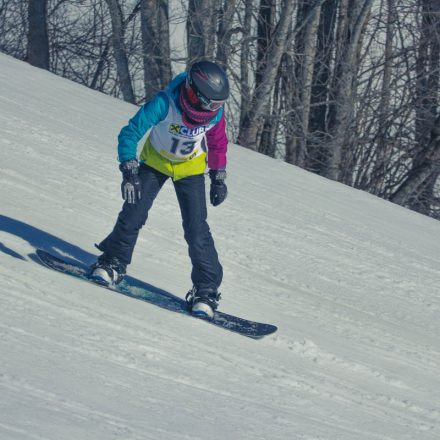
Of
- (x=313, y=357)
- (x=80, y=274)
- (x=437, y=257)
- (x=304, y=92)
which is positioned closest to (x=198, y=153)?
(x=80, y=274)

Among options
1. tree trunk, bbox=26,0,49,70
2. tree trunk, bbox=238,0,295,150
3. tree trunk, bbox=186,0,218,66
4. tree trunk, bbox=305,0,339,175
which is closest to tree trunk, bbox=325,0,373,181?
tree trunk, bbox=305,0,339,175

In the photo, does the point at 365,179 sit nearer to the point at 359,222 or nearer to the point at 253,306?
the point at 359,222

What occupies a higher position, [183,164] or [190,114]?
[190,114]

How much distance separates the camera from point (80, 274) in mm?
6594

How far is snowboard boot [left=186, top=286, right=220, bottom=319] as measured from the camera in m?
6.53

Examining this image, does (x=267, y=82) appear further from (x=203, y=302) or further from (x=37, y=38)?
(x=203, y=302)

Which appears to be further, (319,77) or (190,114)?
(319,77)

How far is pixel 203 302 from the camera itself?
6.55 metres

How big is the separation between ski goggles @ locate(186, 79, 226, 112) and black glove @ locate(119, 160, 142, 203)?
0.52 metres

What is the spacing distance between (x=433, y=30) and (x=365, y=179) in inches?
151

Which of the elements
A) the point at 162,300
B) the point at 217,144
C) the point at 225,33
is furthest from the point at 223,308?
the point at 225,33

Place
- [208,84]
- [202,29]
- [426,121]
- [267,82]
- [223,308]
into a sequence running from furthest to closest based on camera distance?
[426,121]
[202,29]
[267,82]
[223,308]
[208,84]

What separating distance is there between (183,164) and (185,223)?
39 cm

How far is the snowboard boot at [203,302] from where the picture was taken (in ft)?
21.4
